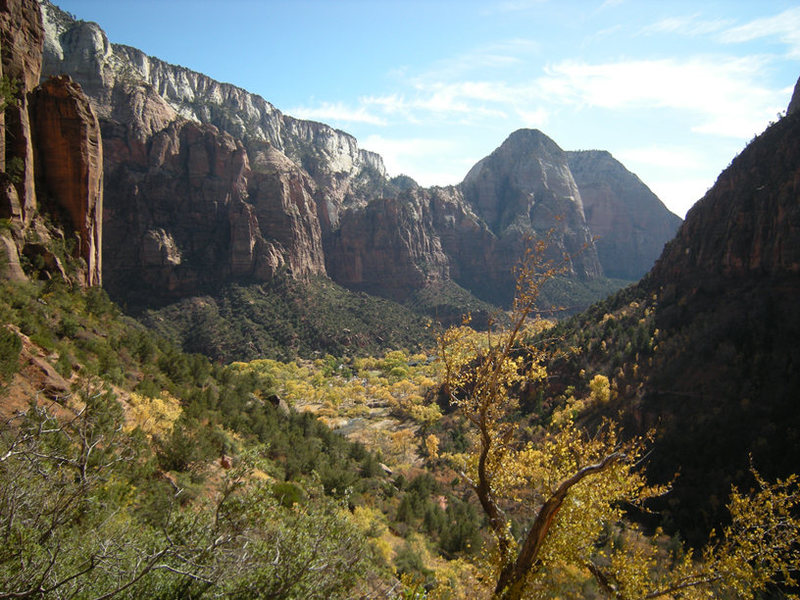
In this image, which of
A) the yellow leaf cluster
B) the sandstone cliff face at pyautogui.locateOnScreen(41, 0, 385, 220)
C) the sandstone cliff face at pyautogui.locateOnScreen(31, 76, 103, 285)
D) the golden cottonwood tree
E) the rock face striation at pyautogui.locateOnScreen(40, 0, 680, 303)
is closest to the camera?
the golden cottonwood tree

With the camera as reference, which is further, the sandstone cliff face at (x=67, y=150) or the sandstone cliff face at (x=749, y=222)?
the sandstone cliff face at (x=749, y=222)

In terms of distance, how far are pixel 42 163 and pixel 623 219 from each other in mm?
198286

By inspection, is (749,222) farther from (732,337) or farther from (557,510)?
(557,510)

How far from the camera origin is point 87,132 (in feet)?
76.1

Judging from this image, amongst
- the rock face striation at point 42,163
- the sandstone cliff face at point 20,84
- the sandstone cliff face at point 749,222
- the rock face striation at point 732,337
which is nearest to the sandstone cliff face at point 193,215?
the rock face striation at point 42,163

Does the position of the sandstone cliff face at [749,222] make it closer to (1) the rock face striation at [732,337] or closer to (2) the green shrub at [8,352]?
(1) the rock face striation at [732,337]

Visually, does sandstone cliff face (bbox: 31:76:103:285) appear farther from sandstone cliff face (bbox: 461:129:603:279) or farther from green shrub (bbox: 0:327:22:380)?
sandstone cliff face (bbox: 461:129:603:279)

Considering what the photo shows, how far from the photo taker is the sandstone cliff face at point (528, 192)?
505 ft

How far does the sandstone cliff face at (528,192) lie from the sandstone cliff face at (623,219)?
12354mm

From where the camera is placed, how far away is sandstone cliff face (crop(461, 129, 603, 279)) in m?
154

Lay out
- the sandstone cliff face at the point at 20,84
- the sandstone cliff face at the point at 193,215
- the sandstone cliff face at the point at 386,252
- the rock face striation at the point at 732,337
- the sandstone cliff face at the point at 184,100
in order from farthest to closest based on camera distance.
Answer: the sandstone cliff face at the point at 386,252 → the sandstone cliff face at the point at 184,100 → the sandstone cliff face at the point at 193,215 → the rock face striation at the point at 732,337 → the sandstone cliff face at the point at 20,84

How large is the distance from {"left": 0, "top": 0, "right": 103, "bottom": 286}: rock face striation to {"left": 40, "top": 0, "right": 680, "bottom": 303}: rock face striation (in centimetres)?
4809

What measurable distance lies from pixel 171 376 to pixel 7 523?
19847 millimetres

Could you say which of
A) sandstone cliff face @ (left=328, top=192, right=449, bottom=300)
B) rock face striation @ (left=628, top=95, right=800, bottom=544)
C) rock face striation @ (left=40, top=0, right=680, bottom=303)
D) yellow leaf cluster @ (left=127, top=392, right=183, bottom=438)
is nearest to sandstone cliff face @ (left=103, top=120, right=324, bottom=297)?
rock face striation @ (left=40, top=0, right=680, bottom=303)
